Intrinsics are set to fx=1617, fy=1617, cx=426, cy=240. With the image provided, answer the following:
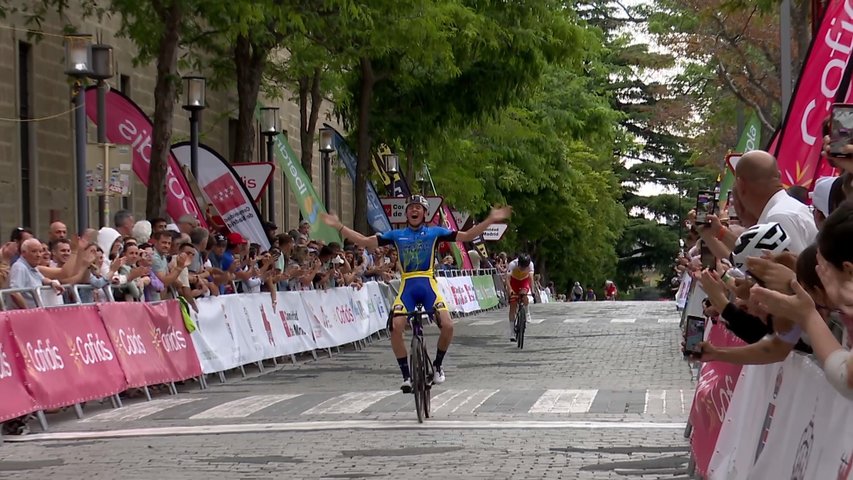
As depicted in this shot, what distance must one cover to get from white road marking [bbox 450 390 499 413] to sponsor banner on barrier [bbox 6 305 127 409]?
337cm

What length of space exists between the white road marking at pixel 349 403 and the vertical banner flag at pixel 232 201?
7.61m

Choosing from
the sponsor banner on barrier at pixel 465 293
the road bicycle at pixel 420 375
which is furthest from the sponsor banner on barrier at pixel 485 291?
the road bicycle at pixel 420 375

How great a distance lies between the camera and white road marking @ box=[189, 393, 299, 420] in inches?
571

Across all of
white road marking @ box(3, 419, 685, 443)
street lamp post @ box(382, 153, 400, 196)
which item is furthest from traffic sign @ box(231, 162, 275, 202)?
street lamp post @ box(382, 153, 400, 196)

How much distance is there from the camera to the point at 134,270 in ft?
54.0

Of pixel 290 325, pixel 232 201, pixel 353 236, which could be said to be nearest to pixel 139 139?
pixel 232 201

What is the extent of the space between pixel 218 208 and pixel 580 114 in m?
25.8

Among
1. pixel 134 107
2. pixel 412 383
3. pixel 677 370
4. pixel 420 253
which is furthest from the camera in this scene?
pixel 134 107

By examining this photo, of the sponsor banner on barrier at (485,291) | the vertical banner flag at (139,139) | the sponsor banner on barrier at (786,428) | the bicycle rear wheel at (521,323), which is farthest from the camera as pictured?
Result: the sponsor banner on barrier at (485,291)

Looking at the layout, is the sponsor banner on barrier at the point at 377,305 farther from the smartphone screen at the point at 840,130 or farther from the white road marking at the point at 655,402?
the smartphone screen at the point at 840,130

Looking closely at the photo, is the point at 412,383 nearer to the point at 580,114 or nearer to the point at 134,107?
the point at 134,107

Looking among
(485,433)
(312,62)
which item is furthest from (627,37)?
(485,433)

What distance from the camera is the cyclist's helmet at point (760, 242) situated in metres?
6.36

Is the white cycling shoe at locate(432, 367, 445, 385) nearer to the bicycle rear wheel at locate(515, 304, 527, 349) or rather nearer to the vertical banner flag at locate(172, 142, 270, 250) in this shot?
the vertical banner flag at locate(172, 142, 270, 250)
